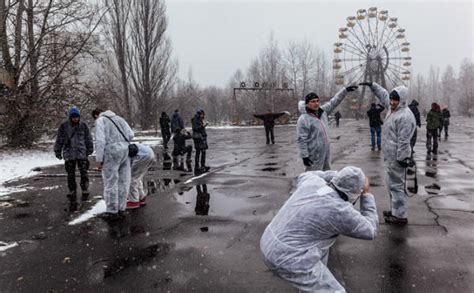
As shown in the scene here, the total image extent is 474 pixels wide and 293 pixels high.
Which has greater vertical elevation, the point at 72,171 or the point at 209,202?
the point at 72,171

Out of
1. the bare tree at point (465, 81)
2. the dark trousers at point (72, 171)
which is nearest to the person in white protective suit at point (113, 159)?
the dark trousers at point (72, 171)

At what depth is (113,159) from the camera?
5875mm

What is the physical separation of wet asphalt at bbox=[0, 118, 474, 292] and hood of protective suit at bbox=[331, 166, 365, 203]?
1.46 metres

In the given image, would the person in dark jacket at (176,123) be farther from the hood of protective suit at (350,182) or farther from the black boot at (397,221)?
the hood of protective suit at (350,182)

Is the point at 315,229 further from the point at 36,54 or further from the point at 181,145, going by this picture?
the point at 36,54

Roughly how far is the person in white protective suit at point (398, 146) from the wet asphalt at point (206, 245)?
0.32 m

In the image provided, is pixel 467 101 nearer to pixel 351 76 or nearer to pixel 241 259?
pixel 351 76

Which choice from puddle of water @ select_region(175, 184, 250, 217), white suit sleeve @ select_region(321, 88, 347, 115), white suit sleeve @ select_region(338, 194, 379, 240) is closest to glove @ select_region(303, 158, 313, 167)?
white suit sleeve @ select_region(321, 88, 347, 115)

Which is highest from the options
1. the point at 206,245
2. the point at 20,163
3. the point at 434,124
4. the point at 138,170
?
the point at 434,124

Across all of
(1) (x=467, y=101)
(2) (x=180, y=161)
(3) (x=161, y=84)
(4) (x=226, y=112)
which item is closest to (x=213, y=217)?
(2) (x=180, y=161)

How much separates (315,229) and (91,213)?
4.97 meters

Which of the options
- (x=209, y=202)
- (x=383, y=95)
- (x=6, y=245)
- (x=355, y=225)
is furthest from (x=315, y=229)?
(x=209, y=202)

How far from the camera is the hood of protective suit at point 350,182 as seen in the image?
252 cm

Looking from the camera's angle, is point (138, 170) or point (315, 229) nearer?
point (315, 229)
